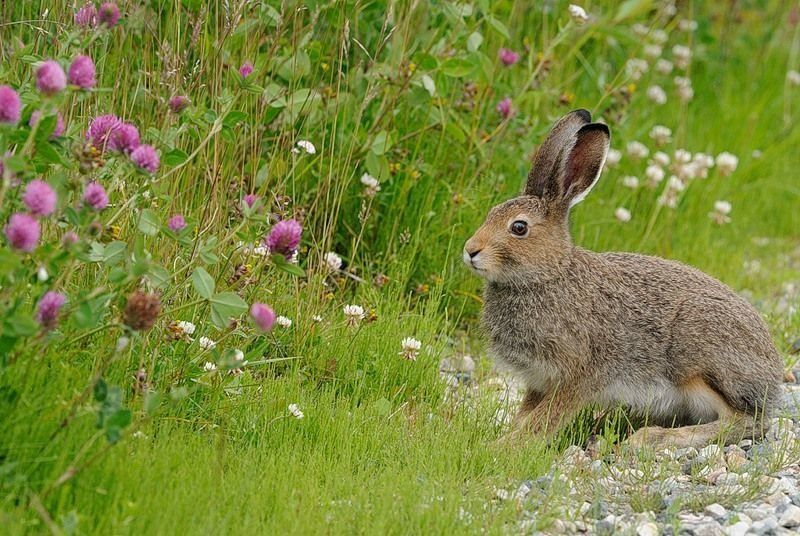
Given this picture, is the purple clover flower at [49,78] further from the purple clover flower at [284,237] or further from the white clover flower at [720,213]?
the white clover flower at [720,213]

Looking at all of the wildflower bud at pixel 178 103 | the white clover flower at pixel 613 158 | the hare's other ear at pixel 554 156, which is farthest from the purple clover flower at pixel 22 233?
the white clover flower at pixel 613 158

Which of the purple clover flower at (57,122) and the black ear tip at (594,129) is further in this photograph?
the black ear tip at (594,129)

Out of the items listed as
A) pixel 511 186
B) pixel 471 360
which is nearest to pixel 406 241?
pixel 471 360

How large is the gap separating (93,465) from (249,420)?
936mm

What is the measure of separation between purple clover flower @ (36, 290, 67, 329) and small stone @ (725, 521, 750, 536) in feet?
7.99

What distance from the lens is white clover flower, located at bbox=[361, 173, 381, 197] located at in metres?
6.25

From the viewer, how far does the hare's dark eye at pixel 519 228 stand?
18.5ft

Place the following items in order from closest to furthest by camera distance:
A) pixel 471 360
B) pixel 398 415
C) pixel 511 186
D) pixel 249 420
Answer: pixel 249 420
pixel 398 415
pixel 471 360
pixel 511 186

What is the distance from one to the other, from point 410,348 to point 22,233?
245 cm

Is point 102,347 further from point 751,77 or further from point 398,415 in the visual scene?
point 751,77

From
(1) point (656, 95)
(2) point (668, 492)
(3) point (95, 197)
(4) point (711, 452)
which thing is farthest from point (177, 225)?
(1) point (656, 95)

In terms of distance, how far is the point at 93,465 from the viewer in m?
3.87

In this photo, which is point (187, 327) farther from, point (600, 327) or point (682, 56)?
point (682, 56)

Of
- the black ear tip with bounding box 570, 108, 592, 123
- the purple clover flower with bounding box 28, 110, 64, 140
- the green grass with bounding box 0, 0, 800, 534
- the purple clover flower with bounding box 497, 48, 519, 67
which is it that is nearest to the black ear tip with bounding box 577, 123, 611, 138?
the black ear tip with bounding box 570, 108, 592, 123
